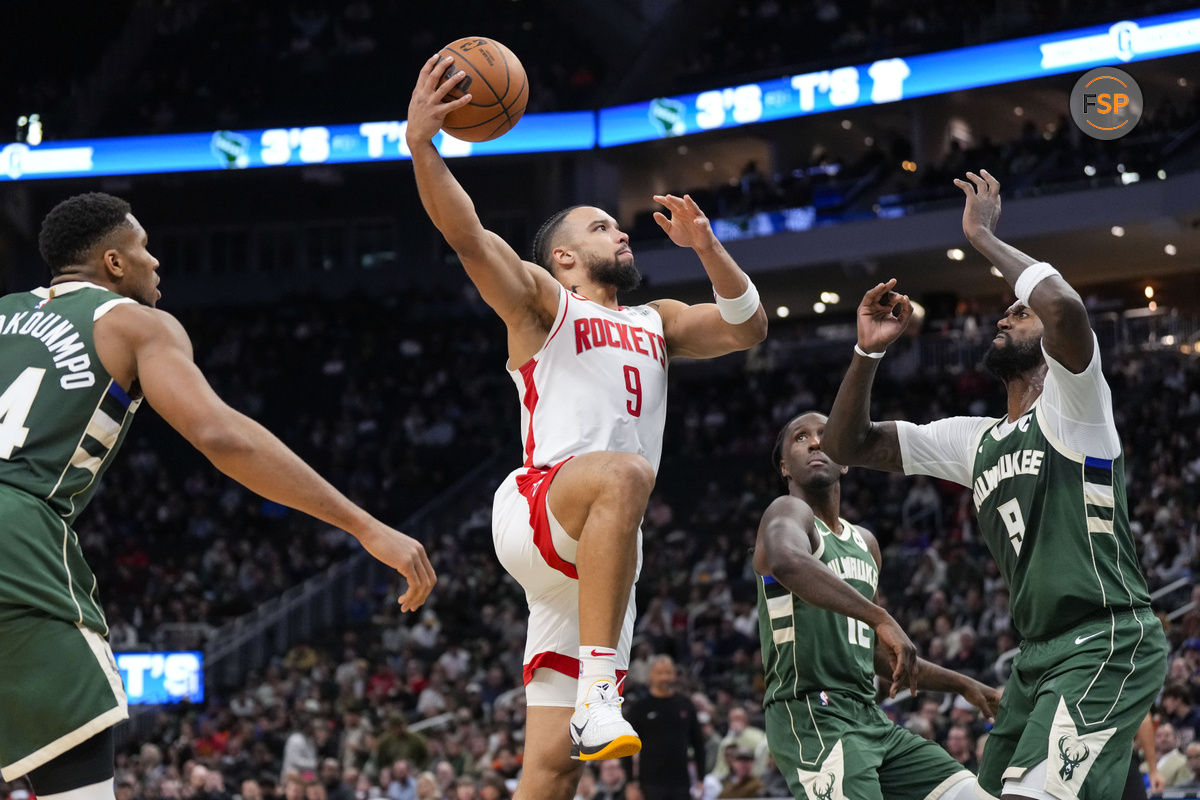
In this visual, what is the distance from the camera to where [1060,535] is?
5.35 meters

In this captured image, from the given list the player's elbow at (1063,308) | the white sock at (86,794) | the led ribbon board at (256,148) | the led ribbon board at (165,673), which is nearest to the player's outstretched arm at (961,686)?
the player's elbow at (1063,308)

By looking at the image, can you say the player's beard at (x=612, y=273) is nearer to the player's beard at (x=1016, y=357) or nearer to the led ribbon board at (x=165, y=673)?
the player's beard at (x=1016, y=357)

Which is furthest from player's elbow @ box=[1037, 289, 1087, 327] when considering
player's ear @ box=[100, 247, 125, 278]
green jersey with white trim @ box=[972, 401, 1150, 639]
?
player's ear @ box=[100, 247, 125, 278]

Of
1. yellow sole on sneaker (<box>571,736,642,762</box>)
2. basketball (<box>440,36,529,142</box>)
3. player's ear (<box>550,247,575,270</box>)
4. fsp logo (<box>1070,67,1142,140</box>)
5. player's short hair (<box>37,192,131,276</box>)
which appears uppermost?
fsp logo (<box>1070,67,1142,140</box>)

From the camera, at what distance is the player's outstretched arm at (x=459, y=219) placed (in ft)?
16.4

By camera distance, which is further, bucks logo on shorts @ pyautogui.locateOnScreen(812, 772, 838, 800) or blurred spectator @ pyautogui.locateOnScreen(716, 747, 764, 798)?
blurred spectator @ pyautogui.locateOnScreen(716, 747, 764, 798)

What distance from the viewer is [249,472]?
3.64m

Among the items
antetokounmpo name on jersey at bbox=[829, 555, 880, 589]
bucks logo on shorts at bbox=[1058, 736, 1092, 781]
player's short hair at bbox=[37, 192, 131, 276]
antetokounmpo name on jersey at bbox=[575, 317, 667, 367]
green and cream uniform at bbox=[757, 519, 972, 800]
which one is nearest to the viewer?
player's short hair at bbox=[37, 192, 131, 276]

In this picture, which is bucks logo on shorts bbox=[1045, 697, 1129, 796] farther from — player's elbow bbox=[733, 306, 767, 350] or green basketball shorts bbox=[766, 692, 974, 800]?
player's elbow bbox=[733, 306, 767, 350]

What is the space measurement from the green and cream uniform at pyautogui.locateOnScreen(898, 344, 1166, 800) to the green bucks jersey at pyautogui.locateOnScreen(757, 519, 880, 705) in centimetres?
88

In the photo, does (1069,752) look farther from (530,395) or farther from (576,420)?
(530,395)

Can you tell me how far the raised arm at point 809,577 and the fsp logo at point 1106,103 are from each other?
64.5 feet

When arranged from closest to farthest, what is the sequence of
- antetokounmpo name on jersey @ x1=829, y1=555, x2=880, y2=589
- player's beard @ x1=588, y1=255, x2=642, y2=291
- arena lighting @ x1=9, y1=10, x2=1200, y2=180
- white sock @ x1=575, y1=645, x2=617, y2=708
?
white sock @ x1=575, y1=645, x2=617, y2=708 → player's beard @ x1=588, y1=255, x2=642, y2=291 → antetokounmpo name on jersey @ x1=829, y1=555, x2=880, y2=589 → arena lighting @ x1=9, y1=10, x2=1200, y2=180

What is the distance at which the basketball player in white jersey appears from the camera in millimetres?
4766
